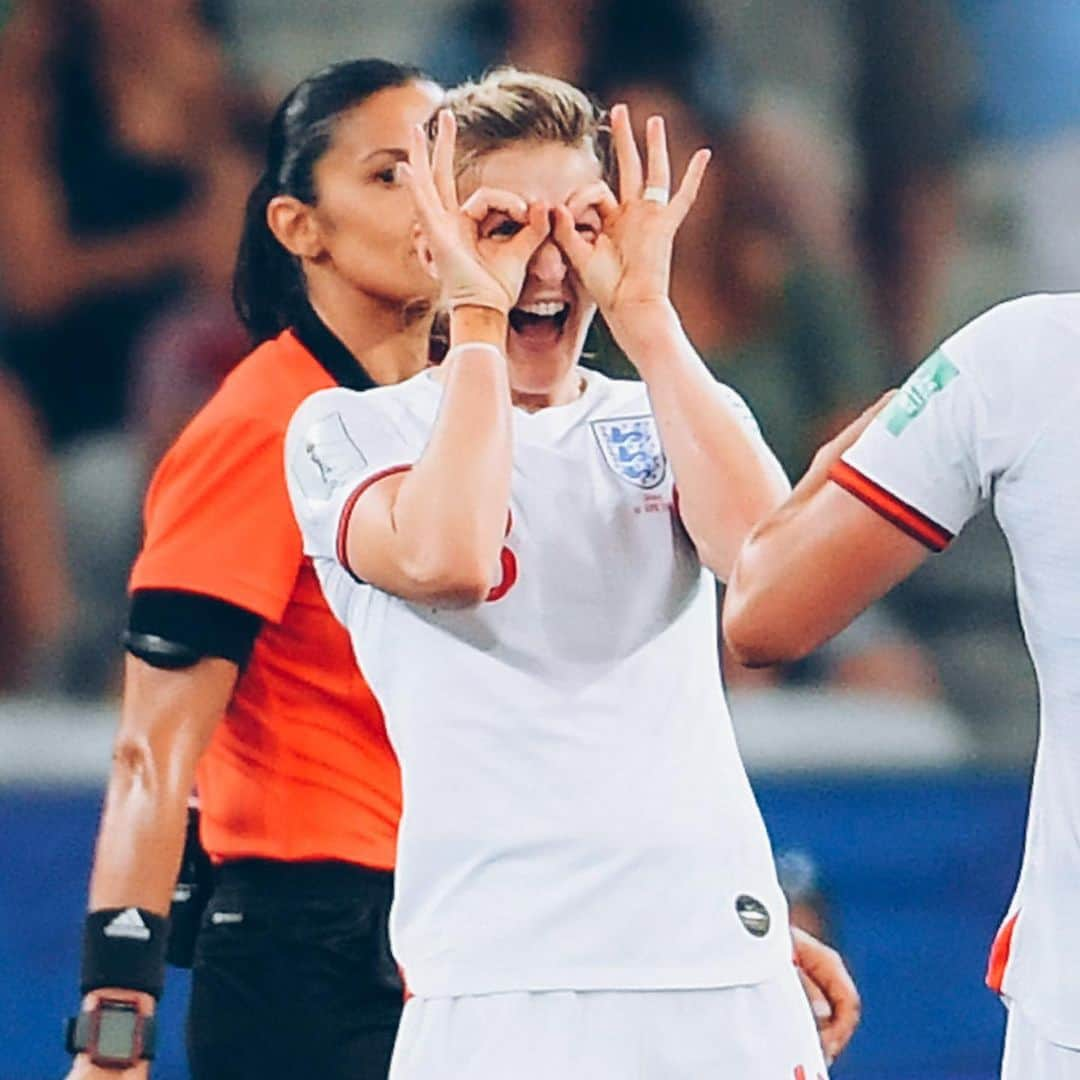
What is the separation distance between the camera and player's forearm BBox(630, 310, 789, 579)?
1.60 m

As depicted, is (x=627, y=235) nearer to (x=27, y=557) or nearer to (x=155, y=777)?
(x=155, y=777)

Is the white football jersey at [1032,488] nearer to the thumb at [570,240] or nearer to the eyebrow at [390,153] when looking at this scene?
the thumb at [570,240]

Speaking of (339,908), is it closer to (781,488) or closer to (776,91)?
(781,488)

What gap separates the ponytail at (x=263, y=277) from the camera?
228 cm

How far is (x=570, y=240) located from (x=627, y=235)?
5 centimetres

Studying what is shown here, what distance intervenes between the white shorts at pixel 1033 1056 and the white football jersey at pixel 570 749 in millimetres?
180

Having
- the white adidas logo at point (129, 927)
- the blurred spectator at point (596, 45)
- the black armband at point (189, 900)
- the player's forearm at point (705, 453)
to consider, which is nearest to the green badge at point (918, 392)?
the player's forearm at point (705, 453)

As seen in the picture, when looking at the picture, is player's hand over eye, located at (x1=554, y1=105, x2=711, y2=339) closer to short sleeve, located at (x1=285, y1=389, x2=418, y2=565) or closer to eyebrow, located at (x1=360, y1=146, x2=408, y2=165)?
short sleeve, located at (x1=285, y1=389, x2=418, y2=565)

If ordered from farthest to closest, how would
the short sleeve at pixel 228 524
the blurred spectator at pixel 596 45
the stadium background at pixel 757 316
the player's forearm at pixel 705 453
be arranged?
the blurred spectator at pixel 596 45 → the stadium background at pixel 757 316 → the short sleeve at pixel 228 524 → the player's forearm at pixel 705 453

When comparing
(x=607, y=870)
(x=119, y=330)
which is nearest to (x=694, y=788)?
(x=607, y=870)

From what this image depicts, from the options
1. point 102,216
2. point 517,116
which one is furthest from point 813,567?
point 102,216

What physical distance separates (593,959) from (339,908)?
0.50 meters

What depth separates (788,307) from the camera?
451cm

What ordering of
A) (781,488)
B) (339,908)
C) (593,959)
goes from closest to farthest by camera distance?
(593,959) < (781,488) < (339,908)
